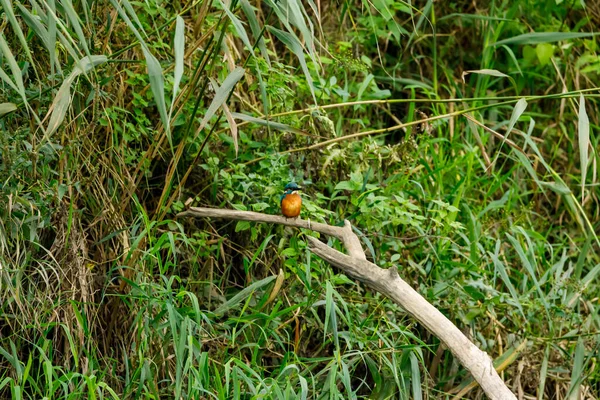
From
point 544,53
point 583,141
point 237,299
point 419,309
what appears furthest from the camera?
point 544,53

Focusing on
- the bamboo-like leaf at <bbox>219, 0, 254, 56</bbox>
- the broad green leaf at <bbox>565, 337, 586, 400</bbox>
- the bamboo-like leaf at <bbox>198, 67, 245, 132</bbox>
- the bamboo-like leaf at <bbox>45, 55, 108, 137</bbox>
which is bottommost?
the broad green leaf at <bbox>565, 337, 586, 400</bbox>

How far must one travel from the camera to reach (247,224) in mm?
3641

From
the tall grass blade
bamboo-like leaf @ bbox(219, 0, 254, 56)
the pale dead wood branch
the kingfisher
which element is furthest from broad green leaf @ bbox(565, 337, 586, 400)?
bamboo-like leaf @ bbox(219, 0, 254, 56)

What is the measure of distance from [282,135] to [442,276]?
0.96 metres

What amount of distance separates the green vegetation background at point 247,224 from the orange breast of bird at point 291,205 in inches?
4.0

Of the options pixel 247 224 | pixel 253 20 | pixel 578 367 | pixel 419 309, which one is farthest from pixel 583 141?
pixel 247 224

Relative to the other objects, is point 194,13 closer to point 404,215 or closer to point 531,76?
point 404,215

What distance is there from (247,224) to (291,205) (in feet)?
0.79

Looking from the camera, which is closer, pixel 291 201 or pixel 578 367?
pixel 291 201

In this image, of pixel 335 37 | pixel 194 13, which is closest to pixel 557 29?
pixel 335 37

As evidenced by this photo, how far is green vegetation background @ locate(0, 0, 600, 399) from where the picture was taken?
3117 mm

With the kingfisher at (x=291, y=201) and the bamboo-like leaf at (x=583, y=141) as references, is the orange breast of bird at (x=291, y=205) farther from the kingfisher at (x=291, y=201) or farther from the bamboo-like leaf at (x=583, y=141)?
the bamboo-like leaf at (x=583, y=141)

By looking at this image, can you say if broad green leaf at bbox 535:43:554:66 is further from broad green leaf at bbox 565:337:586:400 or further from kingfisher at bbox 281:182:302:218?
kingfisher at bbox 281:182:302:218

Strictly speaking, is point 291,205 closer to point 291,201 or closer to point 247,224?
point 291,201
